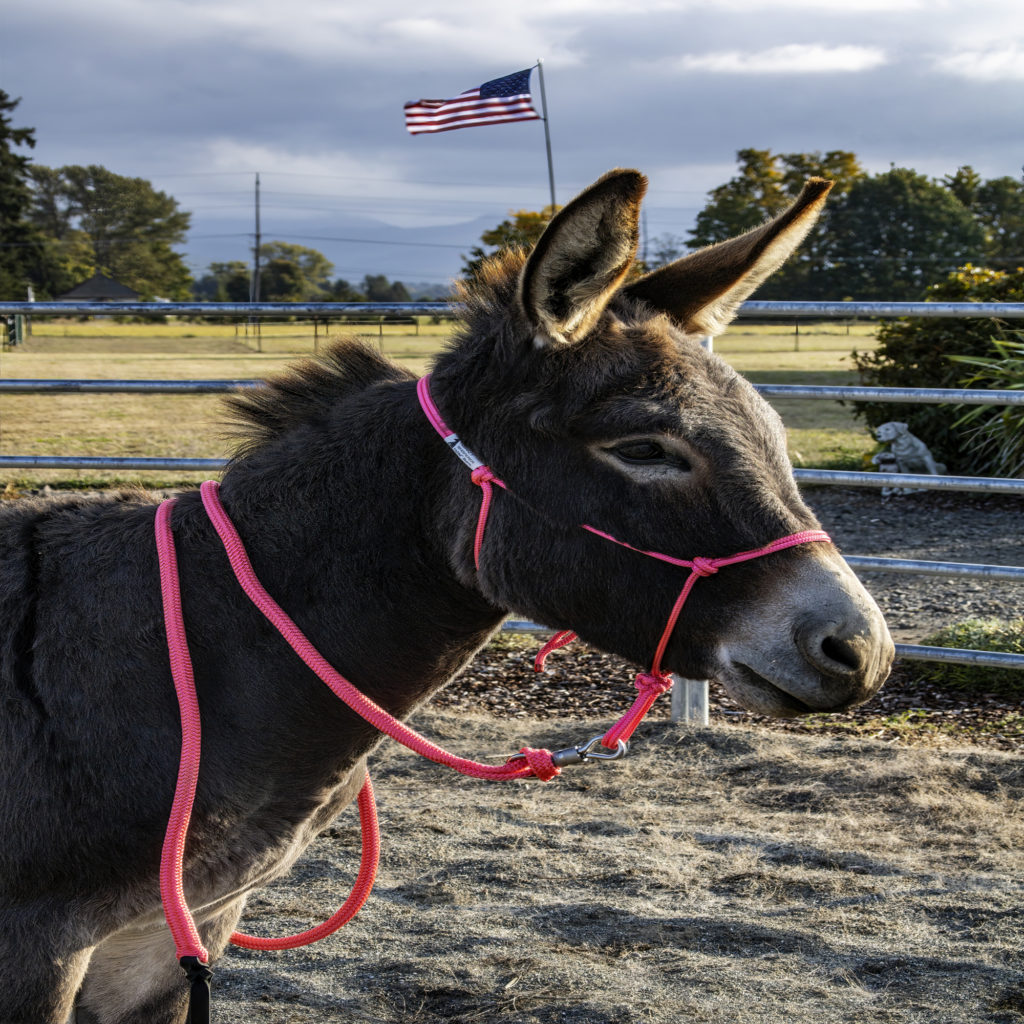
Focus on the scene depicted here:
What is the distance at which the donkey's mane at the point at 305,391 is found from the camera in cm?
208

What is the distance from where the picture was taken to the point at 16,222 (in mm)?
52594

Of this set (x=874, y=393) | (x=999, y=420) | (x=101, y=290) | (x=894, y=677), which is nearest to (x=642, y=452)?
(x=874, y=393)

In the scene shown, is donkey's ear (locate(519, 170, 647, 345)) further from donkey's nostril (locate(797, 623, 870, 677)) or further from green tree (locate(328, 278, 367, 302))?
green tree (locate(328, 278, 367, 302))

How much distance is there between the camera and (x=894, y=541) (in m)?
8.58

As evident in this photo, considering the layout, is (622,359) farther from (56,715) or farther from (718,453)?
(56,715)

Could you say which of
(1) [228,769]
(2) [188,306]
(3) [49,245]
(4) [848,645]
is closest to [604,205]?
(4) [848,645]

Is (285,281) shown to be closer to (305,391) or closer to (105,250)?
(105,250)

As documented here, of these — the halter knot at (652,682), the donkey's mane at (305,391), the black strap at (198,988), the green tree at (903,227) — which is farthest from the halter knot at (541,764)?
the green tree at (903,227)

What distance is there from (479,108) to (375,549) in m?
10.9

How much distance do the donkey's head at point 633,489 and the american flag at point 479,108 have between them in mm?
9290

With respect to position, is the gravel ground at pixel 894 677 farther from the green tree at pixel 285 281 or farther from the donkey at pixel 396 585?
the green tree at pixel 285 281

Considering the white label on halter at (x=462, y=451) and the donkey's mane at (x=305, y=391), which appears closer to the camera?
Answer: the white label on halter at (x=462, y=451)

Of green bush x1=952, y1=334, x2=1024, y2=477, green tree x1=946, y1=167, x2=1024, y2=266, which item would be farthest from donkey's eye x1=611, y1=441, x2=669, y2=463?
green tree x1=946, y1=167, x2=1024, y2=266

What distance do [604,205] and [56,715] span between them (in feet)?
4.27
